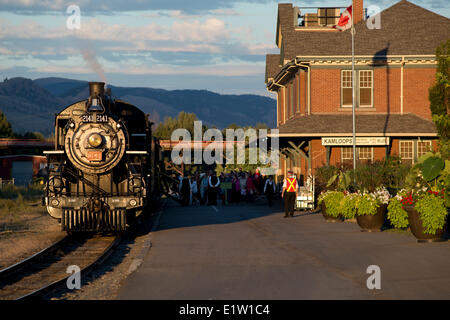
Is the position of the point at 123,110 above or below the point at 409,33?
below

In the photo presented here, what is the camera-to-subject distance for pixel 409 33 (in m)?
34.1

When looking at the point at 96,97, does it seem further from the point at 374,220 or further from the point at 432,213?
the point at 432,213

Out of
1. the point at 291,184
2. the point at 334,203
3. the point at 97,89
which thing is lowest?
the point at 334,203

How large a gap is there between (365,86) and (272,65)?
14228 mm

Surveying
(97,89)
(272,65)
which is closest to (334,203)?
(97,89)

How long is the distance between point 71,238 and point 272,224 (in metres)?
6.06

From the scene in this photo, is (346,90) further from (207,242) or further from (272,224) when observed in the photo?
(207,242)

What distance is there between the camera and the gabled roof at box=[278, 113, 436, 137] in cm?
3027

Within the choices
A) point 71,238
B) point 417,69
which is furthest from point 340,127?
point 71,238

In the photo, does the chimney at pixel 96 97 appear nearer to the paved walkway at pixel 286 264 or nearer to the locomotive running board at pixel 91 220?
the locomotive running board at pixel 91 220

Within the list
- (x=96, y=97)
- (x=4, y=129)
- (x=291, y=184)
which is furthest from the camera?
(x=4, y=129)

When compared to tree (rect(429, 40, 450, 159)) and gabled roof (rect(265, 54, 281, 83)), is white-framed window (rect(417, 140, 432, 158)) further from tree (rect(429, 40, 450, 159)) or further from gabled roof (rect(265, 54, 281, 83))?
gabled roof (rect(265, 54, 281, 83))

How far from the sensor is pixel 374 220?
57.5 ft
